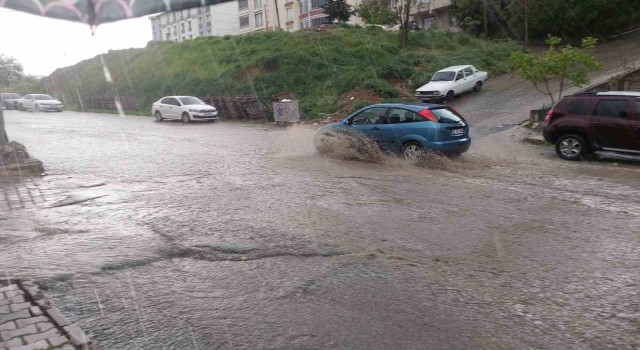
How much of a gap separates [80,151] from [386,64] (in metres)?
18.0

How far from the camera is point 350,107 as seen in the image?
23.3 metres

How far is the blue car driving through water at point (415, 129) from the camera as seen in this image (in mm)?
11047

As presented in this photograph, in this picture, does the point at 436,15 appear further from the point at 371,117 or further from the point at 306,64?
the point at 371,117

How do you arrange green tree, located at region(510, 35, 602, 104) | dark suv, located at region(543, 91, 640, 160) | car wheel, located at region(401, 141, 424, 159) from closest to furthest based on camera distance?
1. dark suv, located at region(543, 91, 640, 160)
2. car wheel, located at region(401, 141, 424, 159)
3. green tree, located at region(510, 35, 602, 104)

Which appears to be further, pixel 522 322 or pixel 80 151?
pixel 80 151

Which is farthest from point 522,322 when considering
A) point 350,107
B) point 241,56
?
point 241,56

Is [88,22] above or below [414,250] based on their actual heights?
above

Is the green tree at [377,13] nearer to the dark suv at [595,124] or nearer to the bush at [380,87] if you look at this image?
the bush at [380,87]

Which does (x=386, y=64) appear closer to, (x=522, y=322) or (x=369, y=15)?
(x=369, y=15)

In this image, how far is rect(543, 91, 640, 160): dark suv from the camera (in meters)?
10.9

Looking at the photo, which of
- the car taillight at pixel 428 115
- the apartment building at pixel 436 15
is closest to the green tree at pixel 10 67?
the car taillight at pixel 428 115

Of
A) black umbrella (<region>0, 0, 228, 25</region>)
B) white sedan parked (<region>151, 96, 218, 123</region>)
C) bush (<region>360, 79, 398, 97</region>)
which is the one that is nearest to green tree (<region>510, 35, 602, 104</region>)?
bush (<region>360, 79, 398, 97</region>)

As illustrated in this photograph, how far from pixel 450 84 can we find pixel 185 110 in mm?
12966

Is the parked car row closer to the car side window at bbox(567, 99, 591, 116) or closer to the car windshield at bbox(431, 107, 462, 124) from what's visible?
the car windshield at bbox(431, 107, 462, 124)
